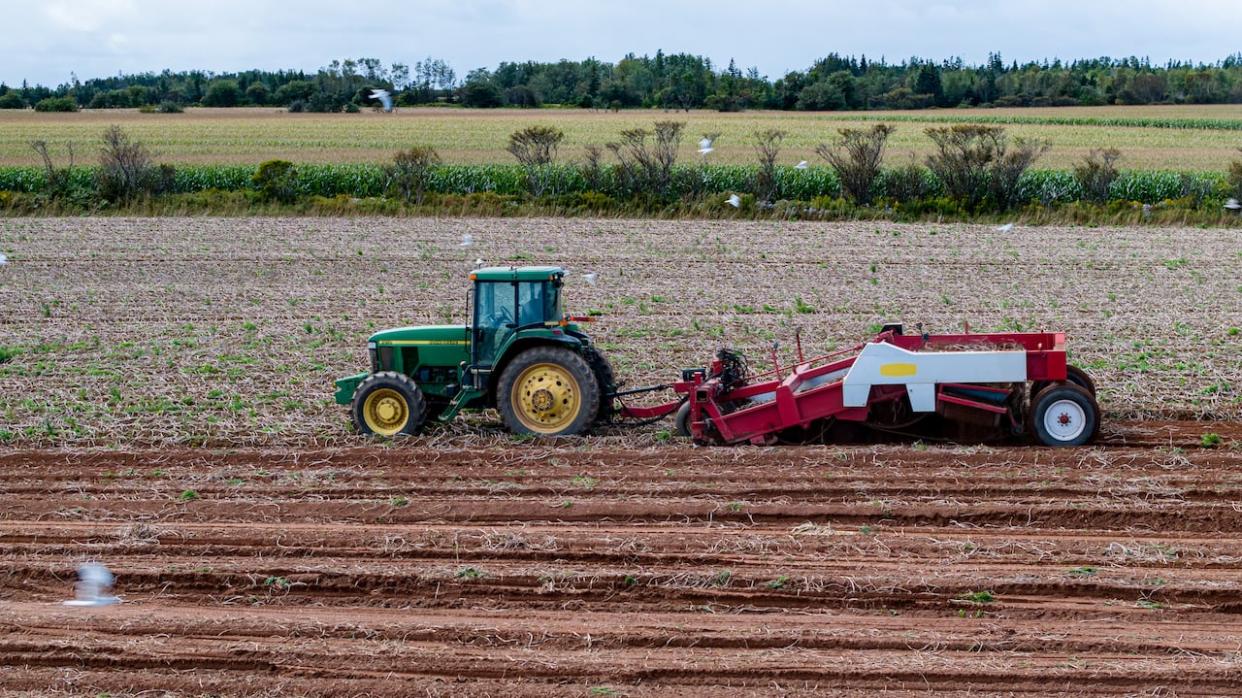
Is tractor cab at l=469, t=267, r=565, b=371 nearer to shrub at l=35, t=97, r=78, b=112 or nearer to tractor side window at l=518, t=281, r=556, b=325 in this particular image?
tractor side window at l=518, t=281, r=556, b=325

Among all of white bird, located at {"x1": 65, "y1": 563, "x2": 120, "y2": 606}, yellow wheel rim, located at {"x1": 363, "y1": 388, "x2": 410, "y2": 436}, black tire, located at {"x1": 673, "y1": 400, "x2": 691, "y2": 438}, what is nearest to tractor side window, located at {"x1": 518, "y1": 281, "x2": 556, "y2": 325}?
yellow wheel rim, located at {"x1": 363, "y1": 388, "x2": 410, "y2": 436}

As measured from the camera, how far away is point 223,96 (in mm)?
87125

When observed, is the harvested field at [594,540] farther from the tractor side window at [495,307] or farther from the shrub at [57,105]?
the shrub at [57,105]

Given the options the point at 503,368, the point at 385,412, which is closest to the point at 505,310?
the point at 503,368

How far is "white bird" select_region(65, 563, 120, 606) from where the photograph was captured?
8.22 metres

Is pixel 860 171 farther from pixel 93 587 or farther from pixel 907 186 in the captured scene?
pixel 93 587

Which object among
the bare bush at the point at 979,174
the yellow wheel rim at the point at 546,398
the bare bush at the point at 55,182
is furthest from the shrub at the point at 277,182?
the yellow wheel rim at the point at 546,398

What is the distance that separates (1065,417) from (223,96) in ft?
276

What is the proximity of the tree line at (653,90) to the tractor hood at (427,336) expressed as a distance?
217 ft

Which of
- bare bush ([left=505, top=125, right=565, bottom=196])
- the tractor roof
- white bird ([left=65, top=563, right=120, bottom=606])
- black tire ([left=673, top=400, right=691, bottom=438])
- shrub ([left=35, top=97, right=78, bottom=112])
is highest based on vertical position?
shrub ([left=35, top=97, right=78, bottom=112])

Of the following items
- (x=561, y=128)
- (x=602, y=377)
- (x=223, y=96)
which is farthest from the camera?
(x=223, y=96)

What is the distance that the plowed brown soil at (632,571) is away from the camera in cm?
710

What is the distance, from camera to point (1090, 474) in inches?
412

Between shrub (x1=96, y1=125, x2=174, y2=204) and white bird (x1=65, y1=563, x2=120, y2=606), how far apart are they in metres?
31.2
